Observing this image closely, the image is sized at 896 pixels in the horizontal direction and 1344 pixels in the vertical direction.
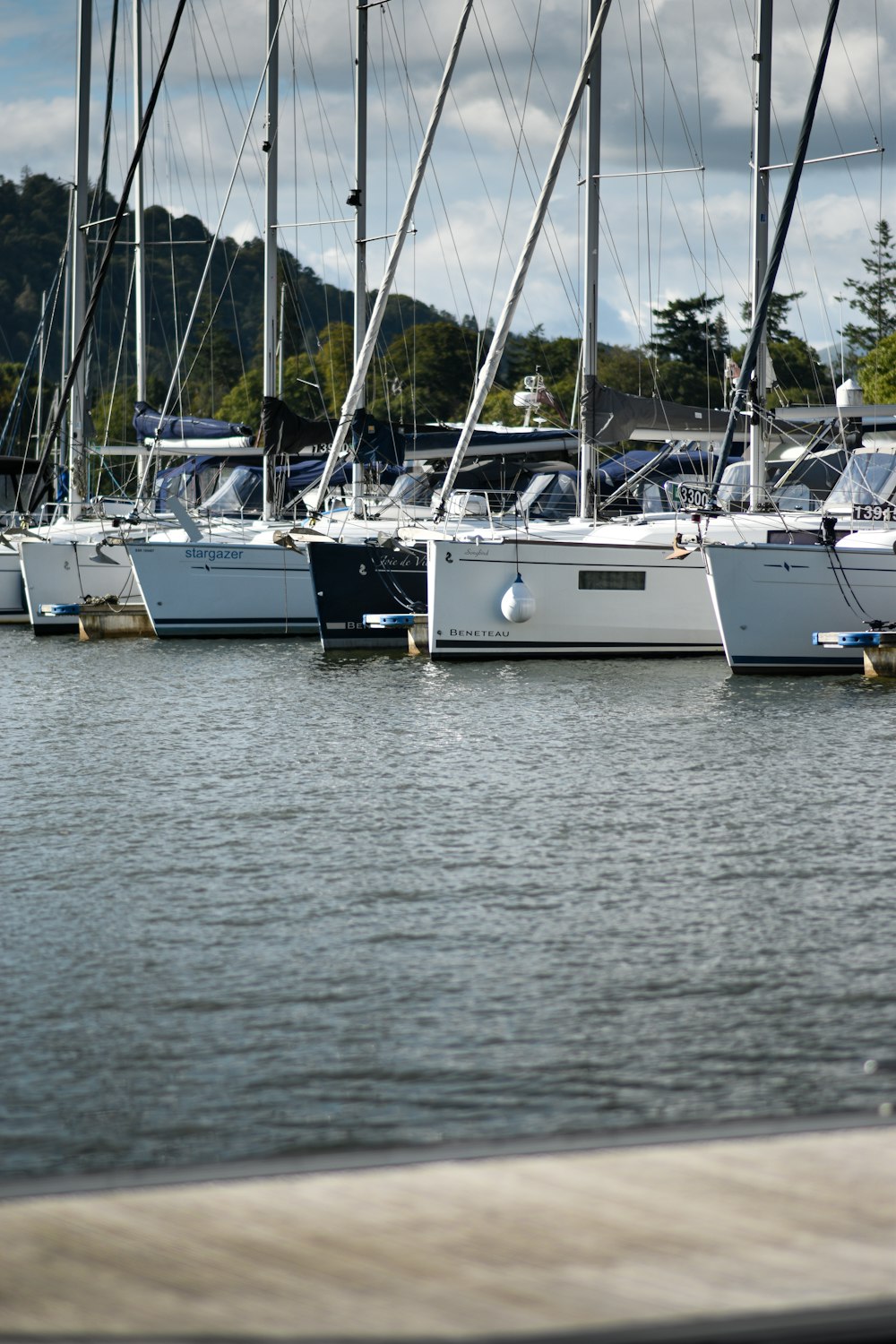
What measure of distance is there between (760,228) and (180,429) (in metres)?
16.8

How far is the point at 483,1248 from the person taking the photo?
354cm

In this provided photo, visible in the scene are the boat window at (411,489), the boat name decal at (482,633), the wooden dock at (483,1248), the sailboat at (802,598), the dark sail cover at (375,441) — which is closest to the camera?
the wooden dock at (483,1248)

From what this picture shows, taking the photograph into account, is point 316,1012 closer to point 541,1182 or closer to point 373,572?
point 541,1182

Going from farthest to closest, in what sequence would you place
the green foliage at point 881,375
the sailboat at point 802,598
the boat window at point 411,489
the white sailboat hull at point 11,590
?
the green foliage at point 881,375 < the white sailboat hull at point 11,590 < the boat window at point 411,489 < the sailboat at point 802,598

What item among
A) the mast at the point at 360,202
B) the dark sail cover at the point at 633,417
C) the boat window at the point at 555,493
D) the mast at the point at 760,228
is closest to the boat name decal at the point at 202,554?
the mast at the point at 360,202

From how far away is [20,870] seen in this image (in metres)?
10.5

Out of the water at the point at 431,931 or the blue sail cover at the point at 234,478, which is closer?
the water at the point at 431,931

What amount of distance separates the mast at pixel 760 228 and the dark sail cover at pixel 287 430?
8795 mm

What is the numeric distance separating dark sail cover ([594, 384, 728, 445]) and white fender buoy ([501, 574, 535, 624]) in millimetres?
3394

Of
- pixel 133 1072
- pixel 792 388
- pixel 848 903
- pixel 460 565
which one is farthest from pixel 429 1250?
pixel 792 388

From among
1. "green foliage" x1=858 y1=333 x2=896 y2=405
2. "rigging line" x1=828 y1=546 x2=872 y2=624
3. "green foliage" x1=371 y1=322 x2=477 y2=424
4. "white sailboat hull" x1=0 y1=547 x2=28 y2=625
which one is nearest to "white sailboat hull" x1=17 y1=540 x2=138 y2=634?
"white sailboat hull" x1=0 y1=547 x2=28 y2=625

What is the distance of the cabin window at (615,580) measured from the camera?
23.1 metres

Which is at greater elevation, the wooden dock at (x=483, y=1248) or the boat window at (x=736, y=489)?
the boat window at (x=736, y=489)

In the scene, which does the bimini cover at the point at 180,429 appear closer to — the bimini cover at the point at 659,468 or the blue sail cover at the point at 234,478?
the blue sail cover at the point at 234,478
